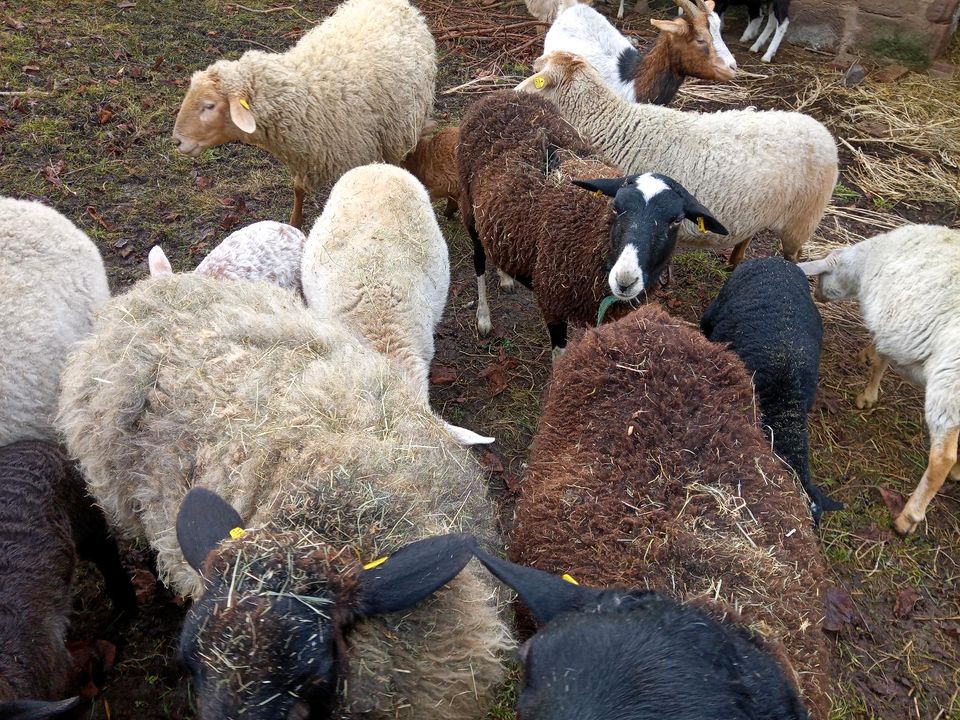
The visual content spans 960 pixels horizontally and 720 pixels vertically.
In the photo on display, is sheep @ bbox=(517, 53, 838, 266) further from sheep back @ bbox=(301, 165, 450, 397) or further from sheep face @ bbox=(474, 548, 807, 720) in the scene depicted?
sheep face @ bbox=(474, 548, 807, 720)

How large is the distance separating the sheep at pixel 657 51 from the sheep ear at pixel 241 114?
358 centimetres

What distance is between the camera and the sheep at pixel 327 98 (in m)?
5.49

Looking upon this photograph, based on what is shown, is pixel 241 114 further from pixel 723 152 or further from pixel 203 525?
pixel 203 525

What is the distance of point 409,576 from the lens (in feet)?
6.48

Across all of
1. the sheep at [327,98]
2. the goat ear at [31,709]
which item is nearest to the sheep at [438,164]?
the sheep at [327,98]

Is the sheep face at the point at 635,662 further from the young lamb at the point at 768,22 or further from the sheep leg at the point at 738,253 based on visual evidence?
the young lamb at the point at 768,22

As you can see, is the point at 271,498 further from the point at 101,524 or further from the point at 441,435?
the point at 101,524

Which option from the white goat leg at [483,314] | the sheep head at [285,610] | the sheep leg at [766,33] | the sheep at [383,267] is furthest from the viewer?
the sheep leg at [766,33]

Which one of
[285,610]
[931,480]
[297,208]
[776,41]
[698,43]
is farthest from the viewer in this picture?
[776,41]

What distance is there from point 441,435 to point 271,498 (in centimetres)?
84

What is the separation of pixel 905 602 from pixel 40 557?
4847mm

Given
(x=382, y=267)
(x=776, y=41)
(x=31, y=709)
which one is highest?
(x=776, y=41)

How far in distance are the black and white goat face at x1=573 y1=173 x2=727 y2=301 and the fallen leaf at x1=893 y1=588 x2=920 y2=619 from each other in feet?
8.26

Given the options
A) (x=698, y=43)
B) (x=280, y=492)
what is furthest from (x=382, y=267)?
(x=698, y=43)
